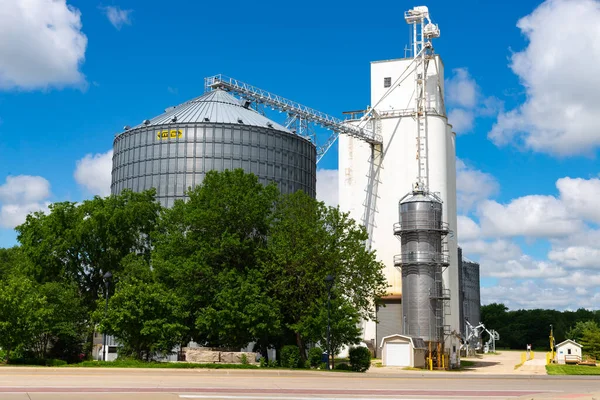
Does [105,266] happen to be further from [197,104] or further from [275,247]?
[197,104]

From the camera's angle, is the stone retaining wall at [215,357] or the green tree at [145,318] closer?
the green tree at [145,318]

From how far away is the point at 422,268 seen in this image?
218 ft

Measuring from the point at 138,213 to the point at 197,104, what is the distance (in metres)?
29.5

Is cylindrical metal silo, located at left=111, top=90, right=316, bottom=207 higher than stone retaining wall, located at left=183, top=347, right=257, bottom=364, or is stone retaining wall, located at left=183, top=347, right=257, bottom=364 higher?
cylindrical metal silo, located at left=111, top=90, right=316, bottom=207

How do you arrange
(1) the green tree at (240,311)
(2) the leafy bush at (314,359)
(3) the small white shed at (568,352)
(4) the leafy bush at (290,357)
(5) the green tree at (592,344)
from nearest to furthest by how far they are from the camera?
1. (1) the green tree at (240,311)
2. (4) the leafy bush at (290,357)
3. (2) the leafy bush at (314,359)
4. (3) the small white shed at (568,352)
5. (5) the green tree at (592,344)

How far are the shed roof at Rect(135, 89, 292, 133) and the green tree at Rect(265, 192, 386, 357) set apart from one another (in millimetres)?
35136

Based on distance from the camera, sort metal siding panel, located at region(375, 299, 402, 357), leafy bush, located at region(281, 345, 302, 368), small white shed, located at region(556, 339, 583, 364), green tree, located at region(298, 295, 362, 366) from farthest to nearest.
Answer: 1. metal siding panel, located at region(375, 299, 402, 357)
2. small white shed, located at region(556, 339, 583, 364)
3. leafy bush, located at region(281, 345, 302, 368)
4. green tree, located at region(298, 295, 362, 366)

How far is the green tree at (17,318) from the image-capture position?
144 ft

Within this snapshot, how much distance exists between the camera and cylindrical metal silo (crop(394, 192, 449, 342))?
2591 inches

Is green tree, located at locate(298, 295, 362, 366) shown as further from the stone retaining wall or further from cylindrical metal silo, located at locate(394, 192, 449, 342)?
cylindrical metal silo, located at locate(394, 192, 449, 342)

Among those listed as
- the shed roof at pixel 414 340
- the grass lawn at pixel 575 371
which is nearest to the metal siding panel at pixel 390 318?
the shed roof at pixel 414 340

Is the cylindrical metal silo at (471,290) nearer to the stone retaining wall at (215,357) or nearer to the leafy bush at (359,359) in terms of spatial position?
the leafy bush at (359,359)

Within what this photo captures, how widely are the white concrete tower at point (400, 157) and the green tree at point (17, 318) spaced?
132ft

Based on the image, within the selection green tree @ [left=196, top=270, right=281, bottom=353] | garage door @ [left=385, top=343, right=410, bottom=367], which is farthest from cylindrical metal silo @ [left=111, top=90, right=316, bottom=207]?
green tree @ [left=196, top=270, right=281, bottom=353]
